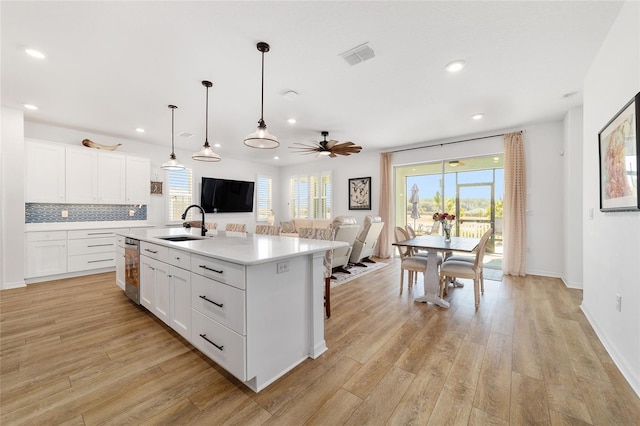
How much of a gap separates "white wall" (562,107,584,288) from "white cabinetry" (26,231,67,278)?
836cm

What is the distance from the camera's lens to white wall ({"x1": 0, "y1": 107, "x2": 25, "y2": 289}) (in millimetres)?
3852

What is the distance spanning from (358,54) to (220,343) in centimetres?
277

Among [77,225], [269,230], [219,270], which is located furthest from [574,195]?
[77,225]

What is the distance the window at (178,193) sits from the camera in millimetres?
6117

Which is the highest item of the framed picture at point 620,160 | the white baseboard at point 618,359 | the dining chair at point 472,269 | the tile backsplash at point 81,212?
the framed picture at point 620,160

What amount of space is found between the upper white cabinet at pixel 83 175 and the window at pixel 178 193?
64 centimetres

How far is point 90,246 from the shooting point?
4.66 metres

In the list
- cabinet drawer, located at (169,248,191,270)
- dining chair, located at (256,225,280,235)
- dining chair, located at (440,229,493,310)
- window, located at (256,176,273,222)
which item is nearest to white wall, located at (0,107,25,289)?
cabinet drawer, located at (169,248,191,270)

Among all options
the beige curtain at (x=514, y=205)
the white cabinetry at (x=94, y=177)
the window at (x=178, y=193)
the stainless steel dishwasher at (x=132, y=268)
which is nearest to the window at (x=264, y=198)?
the window at (x=178, y=193)

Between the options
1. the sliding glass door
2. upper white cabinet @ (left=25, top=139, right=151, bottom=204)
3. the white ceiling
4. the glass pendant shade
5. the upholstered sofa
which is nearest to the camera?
the white ceiling

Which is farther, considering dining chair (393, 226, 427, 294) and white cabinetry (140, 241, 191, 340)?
dining chair (393, 226, 427, 294)

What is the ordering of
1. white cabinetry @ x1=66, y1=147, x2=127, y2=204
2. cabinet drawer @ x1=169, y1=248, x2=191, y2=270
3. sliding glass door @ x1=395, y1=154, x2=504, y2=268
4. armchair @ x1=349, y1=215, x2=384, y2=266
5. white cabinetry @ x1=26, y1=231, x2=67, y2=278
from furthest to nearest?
sliding glass door @ x1=395, y1=154, x2=504, y2=268
armchair @ x1=349, y1=215, x2=384, y2=266
white cabinetry @ x1=66, y1=147, x2=127, y2=204
white cabinetry @ x1=26, y1=231, x2=67, y2=278
cabinet drawer @ x1=169, y1=248, x2=191, y2=270

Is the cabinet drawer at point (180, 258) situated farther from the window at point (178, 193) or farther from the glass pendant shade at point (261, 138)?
the window at point (178, 193)

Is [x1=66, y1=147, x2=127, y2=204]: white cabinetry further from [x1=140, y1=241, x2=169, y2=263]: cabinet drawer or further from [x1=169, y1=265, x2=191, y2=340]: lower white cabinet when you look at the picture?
[x1=169, y1=265, x2=191, y2=340]: lower white cabinet
